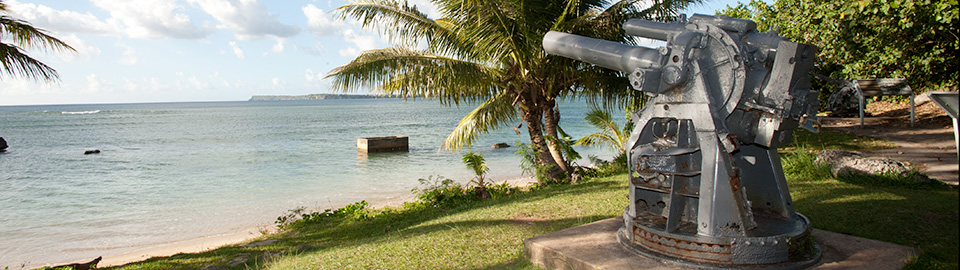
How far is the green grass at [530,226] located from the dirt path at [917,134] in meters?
0.84

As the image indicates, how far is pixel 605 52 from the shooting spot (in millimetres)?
4398

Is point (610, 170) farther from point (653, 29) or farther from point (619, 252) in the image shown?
point (619, 252)

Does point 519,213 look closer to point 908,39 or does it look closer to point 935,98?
point 935,98

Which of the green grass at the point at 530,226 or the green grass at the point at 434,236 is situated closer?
the green grass at the point at 530,226

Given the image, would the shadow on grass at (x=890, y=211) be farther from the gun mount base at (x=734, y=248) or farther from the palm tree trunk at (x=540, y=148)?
the palm tree trunk at (x=540, y=148)

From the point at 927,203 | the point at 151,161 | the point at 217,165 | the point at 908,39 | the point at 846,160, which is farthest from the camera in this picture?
the point at 151,161

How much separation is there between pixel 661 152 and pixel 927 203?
404 centimetres

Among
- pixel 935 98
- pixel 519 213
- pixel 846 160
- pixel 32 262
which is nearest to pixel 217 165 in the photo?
pixel 32 262

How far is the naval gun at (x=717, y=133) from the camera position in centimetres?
365

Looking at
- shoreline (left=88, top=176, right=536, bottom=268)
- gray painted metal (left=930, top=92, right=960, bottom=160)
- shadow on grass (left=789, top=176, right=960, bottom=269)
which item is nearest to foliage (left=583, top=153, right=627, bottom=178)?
shadow on grass (left=789, top=176, right=960, bottom=269)

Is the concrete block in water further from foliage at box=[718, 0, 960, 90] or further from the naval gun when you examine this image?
the naval gun

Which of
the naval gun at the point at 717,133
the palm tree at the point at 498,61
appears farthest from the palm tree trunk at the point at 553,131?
the naval gun at the point at 717,133

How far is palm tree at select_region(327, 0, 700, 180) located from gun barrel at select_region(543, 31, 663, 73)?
379 cm

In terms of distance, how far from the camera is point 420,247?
18.0 feet
